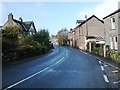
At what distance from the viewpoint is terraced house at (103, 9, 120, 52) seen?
3661 cm

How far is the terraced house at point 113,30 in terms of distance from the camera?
36606 millimetres

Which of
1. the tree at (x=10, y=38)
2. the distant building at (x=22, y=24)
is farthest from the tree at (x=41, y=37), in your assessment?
the tree at (x=10, y=38)

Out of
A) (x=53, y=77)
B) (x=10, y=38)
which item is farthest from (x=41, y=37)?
(x=53, y=77)

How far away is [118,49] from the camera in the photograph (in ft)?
118

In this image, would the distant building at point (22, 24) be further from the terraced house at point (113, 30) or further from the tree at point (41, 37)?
the terraced house at point (113, 30)

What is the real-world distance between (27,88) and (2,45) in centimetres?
1661

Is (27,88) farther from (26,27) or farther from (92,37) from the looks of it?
(26,27)

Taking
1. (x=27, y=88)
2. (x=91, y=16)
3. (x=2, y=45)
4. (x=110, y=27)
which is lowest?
(x=27, y=88)

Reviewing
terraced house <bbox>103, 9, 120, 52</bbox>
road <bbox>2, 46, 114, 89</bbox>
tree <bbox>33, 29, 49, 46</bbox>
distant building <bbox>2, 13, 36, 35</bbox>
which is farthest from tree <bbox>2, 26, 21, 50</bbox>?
distant building <bbox>2, 13, 36, 35</bbox>

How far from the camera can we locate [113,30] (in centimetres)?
3909

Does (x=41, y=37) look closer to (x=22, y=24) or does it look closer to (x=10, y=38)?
(x=10, y=38)

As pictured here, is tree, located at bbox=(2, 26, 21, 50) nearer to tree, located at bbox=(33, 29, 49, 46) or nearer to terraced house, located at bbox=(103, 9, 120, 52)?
terraced house, located at bbox=(103, 9, 120, 52)

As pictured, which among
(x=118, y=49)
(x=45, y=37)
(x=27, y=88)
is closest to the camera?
(x=27, y=88)

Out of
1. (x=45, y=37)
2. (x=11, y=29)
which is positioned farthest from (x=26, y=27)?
(x=11, y=29)
